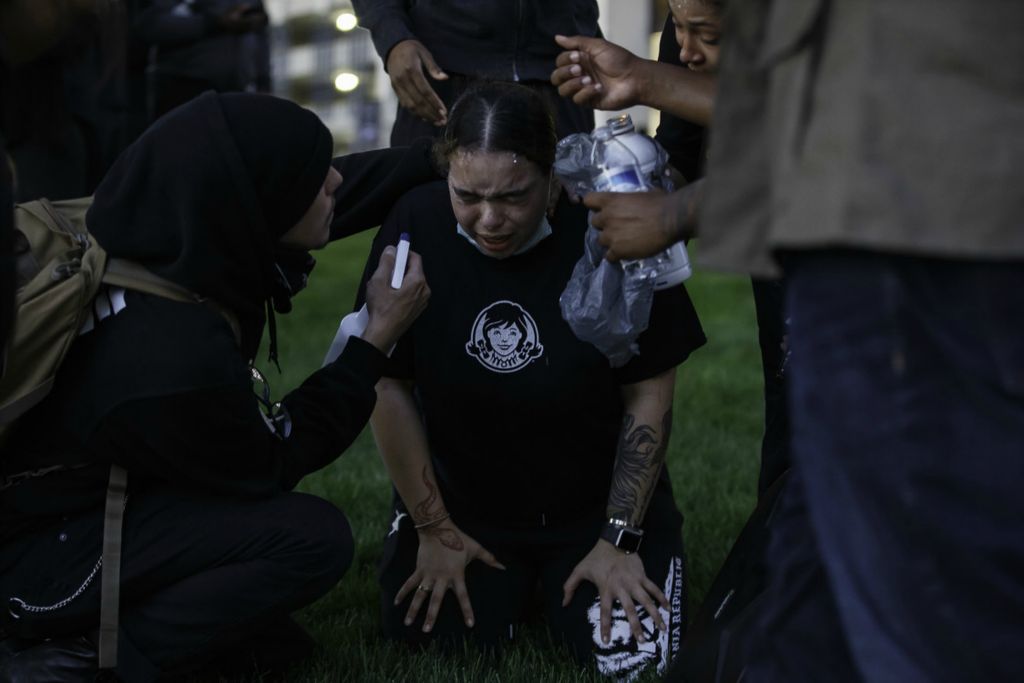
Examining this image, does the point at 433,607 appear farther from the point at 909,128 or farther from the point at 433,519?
the point at 909,128

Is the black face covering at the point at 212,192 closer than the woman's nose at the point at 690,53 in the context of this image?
Yes

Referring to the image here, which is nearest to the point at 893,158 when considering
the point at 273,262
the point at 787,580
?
the point at 787,580

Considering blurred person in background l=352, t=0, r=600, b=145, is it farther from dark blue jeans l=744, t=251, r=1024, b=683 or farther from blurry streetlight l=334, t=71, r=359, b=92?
blurry streetlight l=334, t=71, r=359, b=92

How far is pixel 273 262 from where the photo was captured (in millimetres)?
2754

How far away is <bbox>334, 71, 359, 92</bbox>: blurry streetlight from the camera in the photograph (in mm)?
26703

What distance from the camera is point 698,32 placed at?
295 centimetres

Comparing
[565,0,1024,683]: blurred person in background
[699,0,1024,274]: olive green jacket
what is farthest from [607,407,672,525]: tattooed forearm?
[699,0,1024,274]: olive green jacket

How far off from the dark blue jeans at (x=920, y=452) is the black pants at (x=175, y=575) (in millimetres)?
1470

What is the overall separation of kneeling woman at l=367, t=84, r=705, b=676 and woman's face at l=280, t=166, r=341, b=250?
38 centimetres

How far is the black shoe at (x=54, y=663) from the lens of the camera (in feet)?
9.02

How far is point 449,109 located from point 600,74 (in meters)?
0.83

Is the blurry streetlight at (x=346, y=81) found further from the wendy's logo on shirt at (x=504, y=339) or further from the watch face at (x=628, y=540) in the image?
the watch face at (x=628, y=540)

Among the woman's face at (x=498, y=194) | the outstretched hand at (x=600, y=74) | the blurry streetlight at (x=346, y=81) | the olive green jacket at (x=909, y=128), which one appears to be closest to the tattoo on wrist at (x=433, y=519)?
the woman's face at (x=498, y=194)

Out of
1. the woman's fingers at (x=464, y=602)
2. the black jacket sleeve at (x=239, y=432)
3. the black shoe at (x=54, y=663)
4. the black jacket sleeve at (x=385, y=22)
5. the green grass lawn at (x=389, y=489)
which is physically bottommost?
the green grass lawn at (x=389, y=489)
